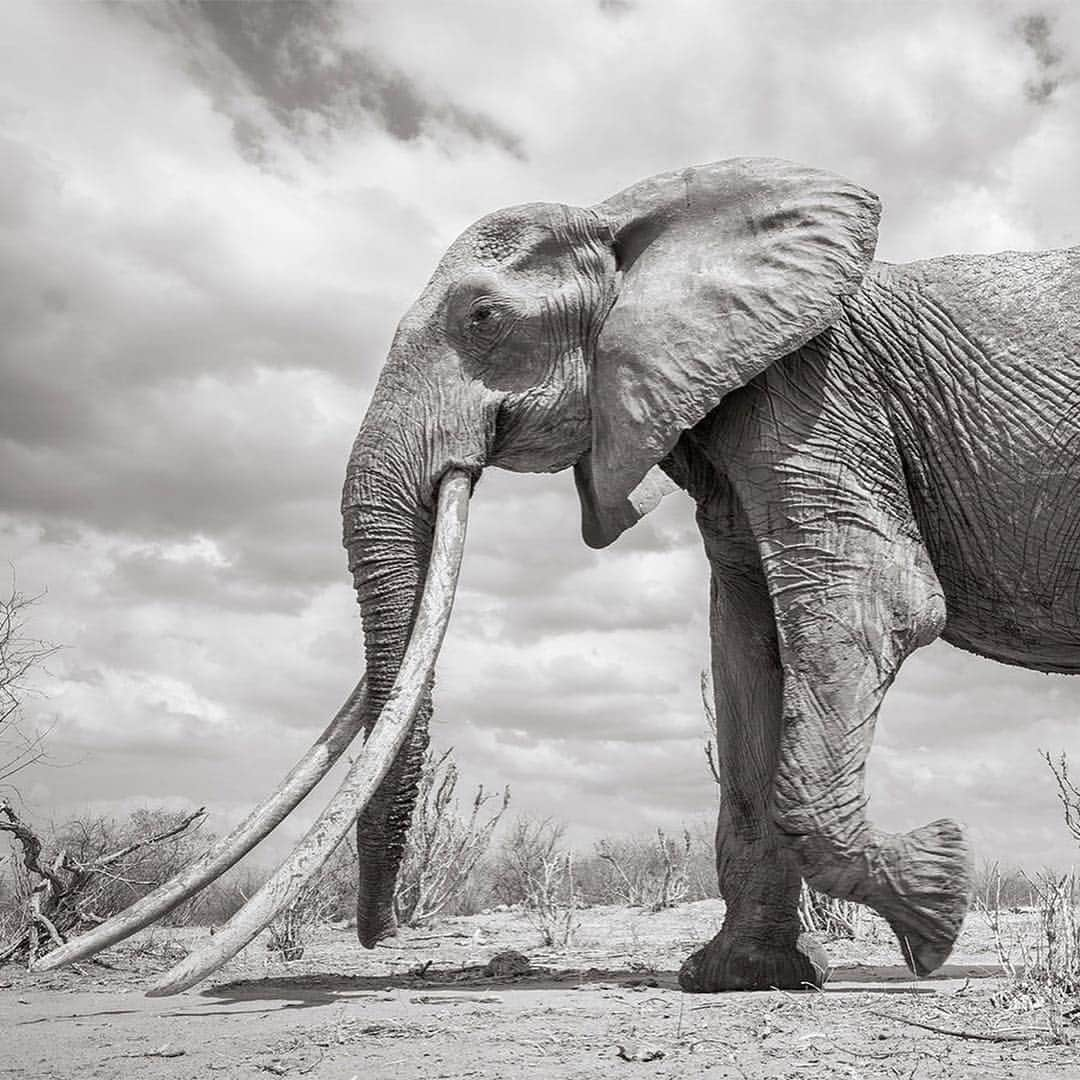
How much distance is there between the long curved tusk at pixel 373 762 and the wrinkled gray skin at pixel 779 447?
0.72ft

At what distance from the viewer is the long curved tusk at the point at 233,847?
6.00 metres

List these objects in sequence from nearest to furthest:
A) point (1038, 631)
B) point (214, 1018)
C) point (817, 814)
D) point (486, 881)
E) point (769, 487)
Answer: point (214, 1018) < point (817, 814) < point (769, 487) < point (1038, 631) < point (486, 881)

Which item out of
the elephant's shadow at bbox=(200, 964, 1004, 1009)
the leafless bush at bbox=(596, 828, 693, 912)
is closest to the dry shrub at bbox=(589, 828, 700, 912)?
the leafless bush at bbox=(596, 828, 693, 912)

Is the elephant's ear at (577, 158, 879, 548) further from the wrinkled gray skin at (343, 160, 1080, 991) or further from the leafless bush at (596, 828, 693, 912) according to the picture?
the leafless bush at (596, 828, 693, 912)

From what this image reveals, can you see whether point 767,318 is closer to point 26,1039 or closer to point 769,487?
point 769,487

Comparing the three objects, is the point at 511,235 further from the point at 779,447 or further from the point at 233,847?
the point at 233,847

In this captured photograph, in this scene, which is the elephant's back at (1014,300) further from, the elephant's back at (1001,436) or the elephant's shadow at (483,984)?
the elephant's shadow at (483,984)

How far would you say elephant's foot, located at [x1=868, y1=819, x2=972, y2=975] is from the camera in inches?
235

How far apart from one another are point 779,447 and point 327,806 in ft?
8.67

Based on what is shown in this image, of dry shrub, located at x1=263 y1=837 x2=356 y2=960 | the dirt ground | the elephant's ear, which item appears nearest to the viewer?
the dirt ground

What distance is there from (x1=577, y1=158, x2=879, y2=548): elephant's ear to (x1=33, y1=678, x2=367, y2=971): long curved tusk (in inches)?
68.2

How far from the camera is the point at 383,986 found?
691cm

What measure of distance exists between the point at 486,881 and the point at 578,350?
43.7 ft

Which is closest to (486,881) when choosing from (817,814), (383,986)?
(383,986)
